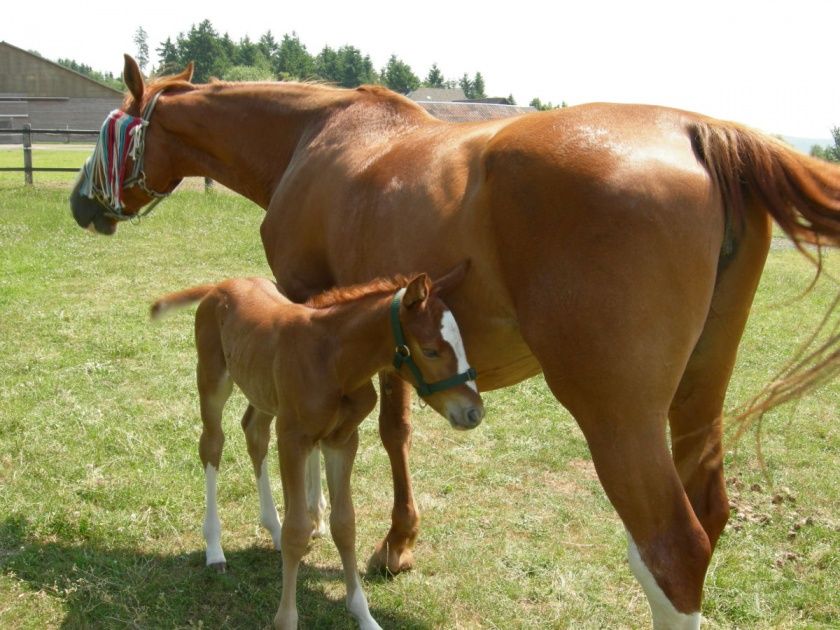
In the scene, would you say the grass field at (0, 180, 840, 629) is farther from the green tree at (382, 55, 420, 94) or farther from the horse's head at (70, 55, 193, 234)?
the green tree at (382, 55, 420, 94)

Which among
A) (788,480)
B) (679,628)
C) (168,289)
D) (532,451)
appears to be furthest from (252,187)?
(168,289)

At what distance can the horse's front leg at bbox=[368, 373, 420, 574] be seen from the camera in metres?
3.56

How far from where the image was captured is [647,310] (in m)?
2.25

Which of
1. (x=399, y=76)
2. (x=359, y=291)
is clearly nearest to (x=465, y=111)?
(x=359, y=291)

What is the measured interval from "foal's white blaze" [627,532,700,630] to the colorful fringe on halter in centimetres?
363

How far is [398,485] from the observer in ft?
11.9

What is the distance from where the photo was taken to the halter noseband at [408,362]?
266 centimetres

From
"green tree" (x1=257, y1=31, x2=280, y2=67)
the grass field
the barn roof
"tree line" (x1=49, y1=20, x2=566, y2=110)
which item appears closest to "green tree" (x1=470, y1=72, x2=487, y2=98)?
"tree line" (x1=49, y1=20, x2=566, y2=110)

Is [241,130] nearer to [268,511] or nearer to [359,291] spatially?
[359,291]

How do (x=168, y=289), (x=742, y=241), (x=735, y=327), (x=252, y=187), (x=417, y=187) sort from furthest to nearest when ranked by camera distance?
(x=168, y=289) → (x=252, y=187) → (x=417, y=187) → (x=735, y=327) → (x=742, y=241)

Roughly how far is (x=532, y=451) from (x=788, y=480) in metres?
1.53

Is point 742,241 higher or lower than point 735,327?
higher

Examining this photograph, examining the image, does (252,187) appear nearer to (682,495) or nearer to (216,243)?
(682,495)

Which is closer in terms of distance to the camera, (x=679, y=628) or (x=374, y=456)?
(x=679, y=628)
